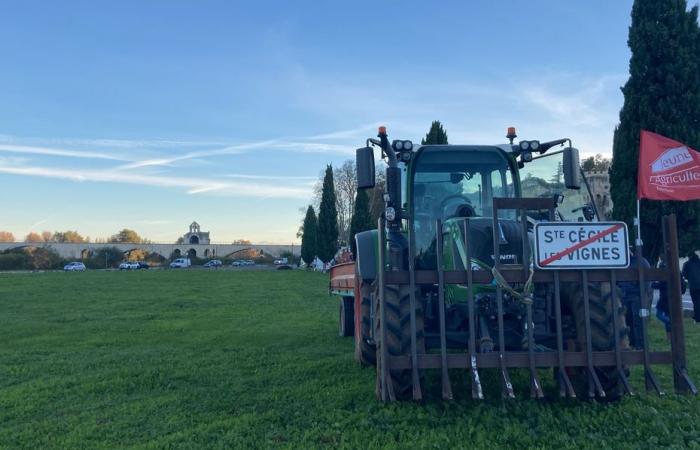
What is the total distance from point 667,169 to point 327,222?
1717 inches

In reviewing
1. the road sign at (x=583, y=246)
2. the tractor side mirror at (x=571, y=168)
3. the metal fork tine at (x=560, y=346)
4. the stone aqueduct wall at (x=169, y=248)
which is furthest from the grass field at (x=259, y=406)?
the stone aqueduct wall at (x=169, y=248)

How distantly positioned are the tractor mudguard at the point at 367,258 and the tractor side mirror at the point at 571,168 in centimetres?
233

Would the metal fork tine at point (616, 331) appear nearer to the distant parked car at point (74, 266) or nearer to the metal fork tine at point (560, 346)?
the metal fork tine at point (560, 346)

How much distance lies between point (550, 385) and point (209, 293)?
19.8m

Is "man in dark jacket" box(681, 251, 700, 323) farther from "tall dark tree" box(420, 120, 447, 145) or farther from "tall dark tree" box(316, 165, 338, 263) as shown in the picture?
"tall dark tree" box(316, 165, 338, 263)

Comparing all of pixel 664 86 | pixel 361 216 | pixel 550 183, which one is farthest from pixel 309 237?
pixel 550 183

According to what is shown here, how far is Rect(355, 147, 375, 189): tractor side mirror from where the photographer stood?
594 cm

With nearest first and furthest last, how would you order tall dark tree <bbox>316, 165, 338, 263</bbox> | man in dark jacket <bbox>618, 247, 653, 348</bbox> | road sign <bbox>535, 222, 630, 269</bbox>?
road sign <bbox>535, 222, 630, 269</bbox>, man in dark jacket <bbox>618, 247, 653, 348</bbox>, tall dark tree <bbox>316, 165, 338, 263</bbox>

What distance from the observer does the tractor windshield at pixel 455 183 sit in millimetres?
6809

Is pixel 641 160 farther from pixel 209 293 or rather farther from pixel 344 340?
pixel 209 293

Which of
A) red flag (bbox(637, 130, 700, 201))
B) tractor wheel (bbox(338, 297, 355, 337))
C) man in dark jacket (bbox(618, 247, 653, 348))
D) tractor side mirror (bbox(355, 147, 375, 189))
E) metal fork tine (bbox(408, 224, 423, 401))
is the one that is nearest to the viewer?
metal fork tine (bbox(408, 224, 423, 401))

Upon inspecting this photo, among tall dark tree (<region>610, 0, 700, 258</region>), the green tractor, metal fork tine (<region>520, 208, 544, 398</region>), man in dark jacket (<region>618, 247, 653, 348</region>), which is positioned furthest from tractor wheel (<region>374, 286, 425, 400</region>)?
tall dark tree (<region>610, 0, 700, 258</region>)

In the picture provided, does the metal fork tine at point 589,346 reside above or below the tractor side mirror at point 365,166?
below

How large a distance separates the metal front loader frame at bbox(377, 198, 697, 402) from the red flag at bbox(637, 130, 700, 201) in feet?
13.7
